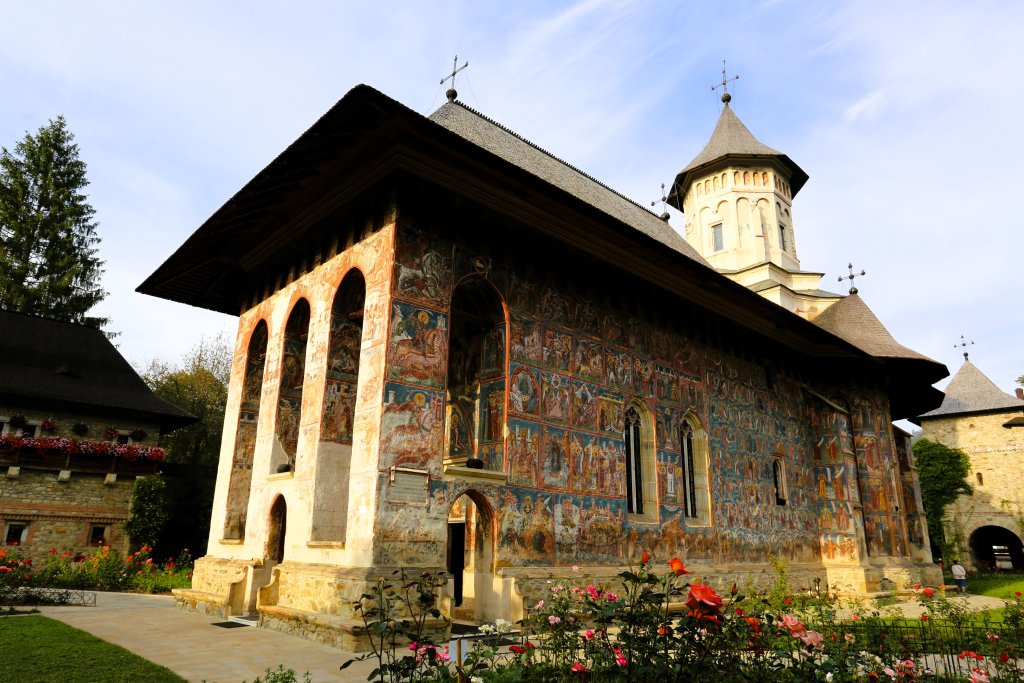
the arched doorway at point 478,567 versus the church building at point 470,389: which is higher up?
the church building at point 470,389

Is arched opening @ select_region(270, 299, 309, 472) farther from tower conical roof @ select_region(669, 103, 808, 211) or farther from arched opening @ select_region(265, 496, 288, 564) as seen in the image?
tower conical roof @ select_region(669, 103, 808, 211)

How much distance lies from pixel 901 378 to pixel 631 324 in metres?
11.3

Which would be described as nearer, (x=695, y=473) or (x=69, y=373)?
(x=695, y=473)

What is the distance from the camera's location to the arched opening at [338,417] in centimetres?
957

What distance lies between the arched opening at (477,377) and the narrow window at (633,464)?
119 inches

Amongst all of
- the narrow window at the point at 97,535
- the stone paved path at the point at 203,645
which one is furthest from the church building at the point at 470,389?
the narrow window at the point at 97,535

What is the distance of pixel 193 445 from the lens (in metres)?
26.1

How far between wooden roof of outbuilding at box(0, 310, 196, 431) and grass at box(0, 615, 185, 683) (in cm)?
1173

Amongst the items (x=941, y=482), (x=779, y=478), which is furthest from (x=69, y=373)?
(x=941, y=482)

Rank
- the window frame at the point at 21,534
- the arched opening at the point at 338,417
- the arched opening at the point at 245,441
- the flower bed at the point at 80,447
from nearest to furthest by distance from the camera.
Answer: the arched opening at the point at 338,417 → the arched opening at the point at 245,441 → the window frame at the point at 21,534 → the flower bed at the point at 80,447

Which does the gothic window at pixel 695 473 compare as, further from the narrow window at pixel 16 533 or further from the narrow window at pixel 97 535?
the narrow window at pixel 16 533

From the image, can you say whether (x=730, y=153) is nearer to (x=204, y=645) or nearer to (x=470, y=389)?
(x=470, y=389)

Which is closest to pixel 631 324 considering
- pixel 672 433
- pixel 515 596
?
pixel 672 433

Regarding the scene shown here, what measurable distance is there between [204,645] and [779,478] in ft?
43.2
